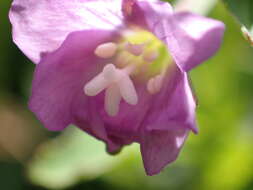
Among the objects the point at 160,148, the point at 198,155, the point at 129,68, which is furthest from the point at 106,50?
the point at 198,155

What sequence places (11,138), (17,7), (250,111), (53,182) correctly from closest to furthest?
1. (17,7)
2. (53,182)
3. (250,111)
4. (11,138)

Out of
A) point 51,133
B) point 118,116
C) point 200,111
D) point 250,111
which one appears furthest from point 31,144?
point 118,116

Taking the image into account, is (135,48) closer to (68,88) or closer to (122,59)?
(122,59)

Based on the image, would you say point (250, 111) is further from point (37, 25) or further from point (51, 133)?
point (37, 25)

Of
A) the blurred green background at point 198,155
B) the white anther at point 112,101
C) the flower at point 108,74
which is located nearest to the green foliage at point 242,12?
the flower at point 108,74

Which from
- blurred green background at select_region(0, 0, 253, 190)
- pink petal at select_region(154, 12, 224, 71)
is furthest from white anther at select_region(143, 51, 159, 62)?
blurred green background at select_region(0, 0, 253, 190)

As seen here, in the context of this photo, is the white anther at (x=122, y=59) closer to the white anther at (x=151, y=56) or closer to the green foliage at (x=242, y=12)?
the white anther at (x=151, y=56)

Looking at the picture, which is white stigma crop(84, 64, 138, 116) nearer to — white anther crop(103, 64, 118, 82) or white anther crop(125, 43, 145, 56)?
white anther crop(103, 64, 118, 82)
